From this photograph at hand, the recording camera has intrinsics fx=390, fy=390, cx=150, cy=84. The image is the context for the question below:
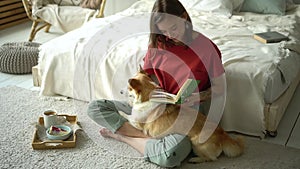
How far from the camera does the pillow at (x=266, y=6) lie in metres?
3.37

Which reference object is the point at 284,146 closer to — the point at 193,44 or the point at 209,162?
the point at 209,162

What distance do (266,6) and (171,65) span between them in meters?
1.70

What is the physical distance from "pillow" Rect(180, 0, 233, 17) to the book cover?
60 cm

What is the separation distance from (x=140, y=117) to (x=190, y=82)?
34 centimetres

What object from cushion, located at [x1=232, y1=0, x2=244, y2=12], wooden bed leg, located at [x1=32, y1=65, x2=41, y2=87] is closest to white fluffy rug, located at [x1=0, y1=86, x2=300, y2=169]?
wooden bed leg, located at [x1=32, y1=65, x2=41, y2=87]

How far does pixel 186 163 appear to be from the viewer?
6.53 feet

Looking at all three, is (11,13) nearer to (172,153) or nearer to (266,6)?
(266,6)

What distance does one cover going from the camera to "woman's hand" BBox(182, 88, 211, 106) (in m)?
1.95

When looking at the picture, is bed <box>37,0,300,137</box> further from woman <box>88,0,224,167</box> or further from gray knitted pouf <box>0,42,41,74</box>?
gray knitted pouf <box>0,42,41,74</box>

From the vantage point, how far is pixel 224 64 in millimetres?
2238

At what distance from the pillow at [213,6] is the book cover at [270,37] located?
1.98 feet

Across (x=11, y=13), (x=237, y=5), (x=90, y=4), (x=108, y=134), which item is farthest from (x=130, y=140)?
(x=11, y=13)

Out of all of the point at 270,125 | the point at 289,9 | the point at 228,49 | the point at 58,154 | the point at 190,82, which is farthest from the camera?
the point at 289,9

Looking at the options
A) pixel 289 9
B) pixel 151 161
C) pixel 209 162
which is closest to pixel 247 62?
pixel 209 162
